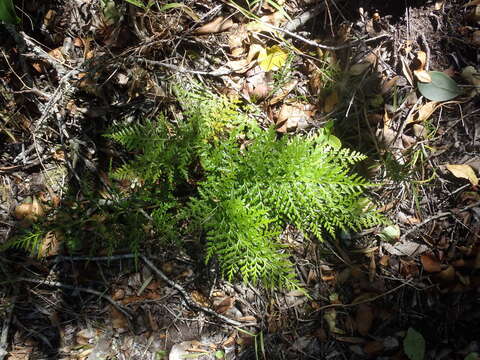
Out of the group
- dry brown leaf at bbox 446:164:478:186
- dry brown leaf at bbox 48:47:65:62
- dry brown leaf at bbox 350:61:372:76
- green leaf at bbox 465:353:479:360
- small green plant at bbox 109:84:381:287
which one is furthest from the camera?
dry brown leaf at bbox 350:61:372:76

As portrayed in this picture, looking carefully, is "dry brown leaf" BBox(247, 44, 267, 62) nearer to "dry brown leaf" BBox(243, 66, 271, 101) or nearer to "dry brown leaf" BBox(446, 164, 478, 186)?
"dry brown leaf" BBox(243, 66, 271, 101)

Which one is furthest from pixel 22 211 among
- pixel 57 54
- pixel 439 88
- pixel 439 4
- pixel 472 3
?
pixel 472 3

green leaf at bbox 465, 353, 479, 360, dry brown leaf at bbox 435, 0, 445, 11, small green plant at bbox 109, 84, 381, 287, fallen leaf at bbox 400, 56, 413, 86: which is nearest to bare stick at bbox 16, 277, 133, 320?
small green plant at bbox 109, 84, 381, 287

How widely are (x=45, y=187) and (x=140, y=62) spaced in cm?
117

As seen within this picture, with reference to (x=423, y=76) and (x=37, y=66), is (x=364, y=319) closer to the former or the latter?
(x=423, y=76)

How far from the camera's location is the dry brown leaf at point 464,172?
8.04 ft

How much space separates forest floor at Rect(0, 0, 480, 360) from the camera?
2480mm

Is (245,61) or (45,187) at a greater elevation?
(245,61)

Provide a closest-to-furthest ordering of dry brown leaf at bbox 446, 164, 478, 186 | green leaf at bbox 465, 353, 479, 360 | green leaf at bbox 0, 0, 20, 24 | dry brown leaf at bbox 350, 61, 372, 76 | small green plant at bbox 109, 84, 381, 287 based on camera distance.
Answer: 1. green leaf at bbox 0, 0, 20, 24
2. small green plant at bbox 109, 84, 381, 287
3. green leaf at bbox 465, 353, 479, 360
4. dry brown leaf at bbox 446, 164, 478, 186
5. dry brown leaf at bbox 350, 61, 372, 76

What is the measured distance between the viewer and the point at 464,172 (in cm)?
246

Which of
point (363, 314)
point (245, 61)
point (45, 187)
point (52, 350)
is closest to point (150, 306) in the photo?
point (52, 350)

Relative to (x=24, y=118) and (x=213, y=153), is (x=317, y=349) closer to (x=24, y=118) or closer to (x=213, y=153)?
(x=213, y=153)

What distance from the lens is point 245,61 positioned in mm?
2721

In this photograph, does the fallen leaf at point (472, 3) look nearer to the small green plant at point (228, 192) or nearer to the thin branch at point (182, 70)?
the small green plant at point (228, 192)
